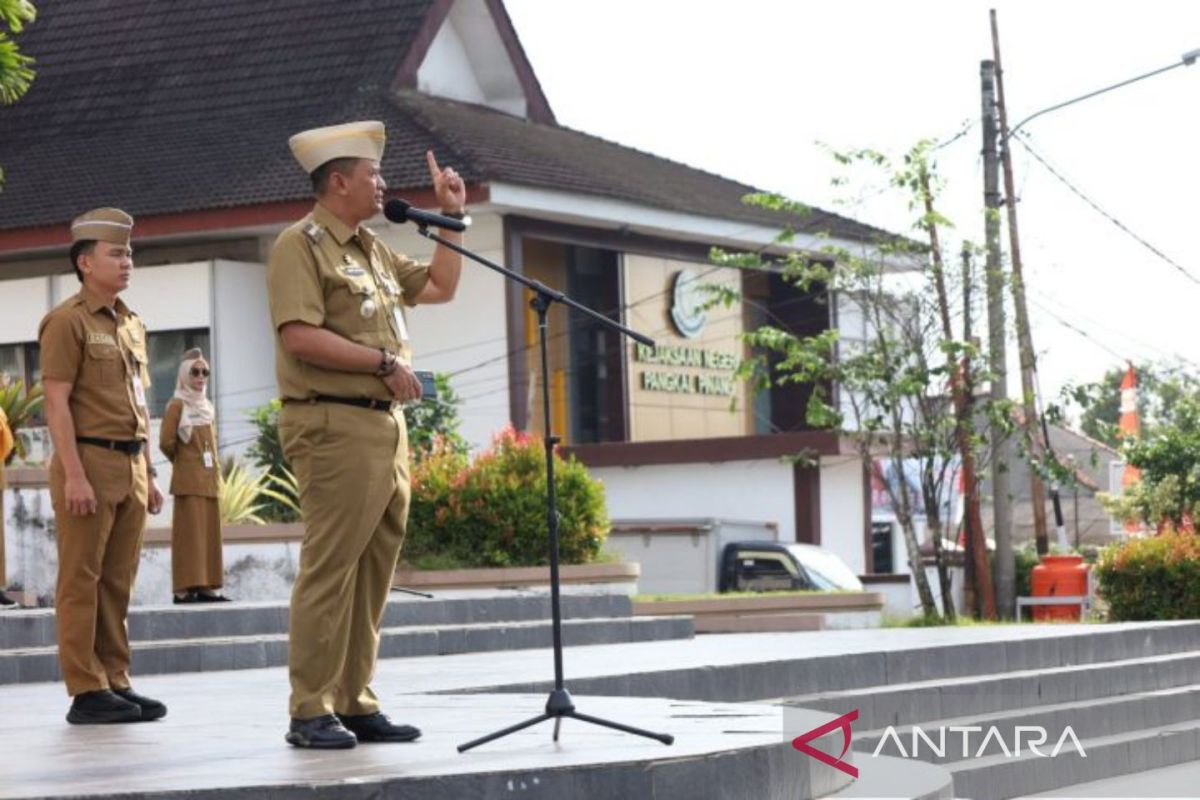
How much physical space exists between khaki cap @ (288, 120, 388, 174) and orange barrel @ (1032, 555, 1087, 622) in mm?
21464

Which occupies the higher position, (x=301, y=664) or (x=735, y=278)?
(x=735, y=278)

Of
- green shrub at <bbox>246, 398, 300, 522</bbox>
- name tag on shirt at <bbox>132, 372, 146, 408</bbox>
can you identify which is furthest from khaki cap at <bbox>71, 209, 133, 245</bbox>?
green shrub at <bbox>246, 398, 300, 522</bbox>

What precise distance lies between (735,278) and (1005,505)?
35.9 feet

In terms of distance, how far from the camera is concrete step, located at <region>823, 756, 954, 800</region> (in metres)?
8.29

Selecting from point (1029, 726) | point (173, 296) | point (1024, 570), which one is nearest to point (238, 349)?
point (173, 296)

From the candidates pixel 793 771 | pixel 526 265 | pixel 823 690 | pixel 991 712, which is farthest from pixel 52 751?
pixel 526 265

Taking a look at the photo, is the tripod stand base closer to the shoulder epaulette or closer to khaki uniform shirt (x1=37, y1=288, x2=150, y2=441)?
the shoulder epaulette

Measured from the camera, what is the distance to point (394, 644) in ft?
48.4

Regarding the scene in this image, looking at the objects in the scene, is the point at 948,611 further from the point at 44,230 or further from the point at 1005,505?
the point at 44,230

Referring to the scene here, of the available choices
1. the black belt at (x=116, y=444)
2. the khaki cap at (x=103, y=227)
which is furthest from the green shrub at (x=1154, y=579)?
the khaki cap at (x=103, y=227)

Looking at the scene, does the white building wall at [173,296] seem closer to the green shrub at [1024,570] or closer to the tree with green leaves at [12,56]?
the green shrub at [1024,570]

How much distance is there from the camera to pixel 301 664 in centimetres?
773

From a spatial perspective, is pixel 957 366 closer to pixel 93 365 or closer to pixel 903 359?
pixel 903 359

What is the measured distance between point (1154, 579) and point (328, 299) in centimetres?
1635
